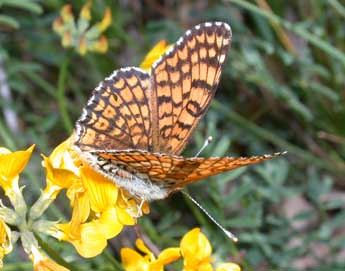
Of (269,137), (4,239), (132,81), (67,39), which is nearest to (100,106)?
(132,81)

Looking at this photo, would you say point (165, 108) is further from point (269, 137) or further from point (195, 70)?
point (269, 137)

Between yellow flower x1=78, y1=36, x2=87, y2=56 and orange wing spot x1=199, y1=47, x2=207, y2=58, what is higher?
orange wing spot x1=199, y1=47, x2=207, y2=58

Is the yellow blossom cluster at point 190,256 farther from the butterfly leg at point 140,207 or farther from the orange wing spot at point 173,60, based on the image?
the orange wing spot at point 173,60

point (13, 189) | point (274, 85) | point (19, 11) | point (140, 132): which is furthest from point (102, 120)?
point (19, 11)

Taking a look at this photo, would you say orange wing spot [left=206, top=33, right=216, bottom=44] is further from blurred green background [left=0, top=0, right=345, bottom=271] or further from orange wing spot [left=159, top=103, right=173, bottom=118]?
blurred green background [left=0, top=0, right=345, bottom=271]

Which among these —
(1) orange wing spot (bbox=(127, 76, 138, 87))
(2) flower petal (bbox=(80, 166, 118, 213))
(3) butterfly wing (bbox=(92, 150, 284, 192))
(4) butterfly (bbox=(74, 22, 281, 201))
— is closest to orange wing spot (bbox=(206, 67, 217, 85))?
(4) butterfly (bbox=(74, 22, 281, 201))

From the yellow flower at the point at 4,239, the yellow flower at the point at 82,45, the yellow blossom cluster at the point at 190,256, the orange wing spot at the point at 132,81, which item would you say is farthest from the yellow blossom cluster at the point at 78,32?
the yellow flower at the point at 4,239

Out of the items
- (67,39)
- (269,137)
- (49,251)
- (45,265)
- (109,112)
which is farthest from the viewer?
(269,137)
